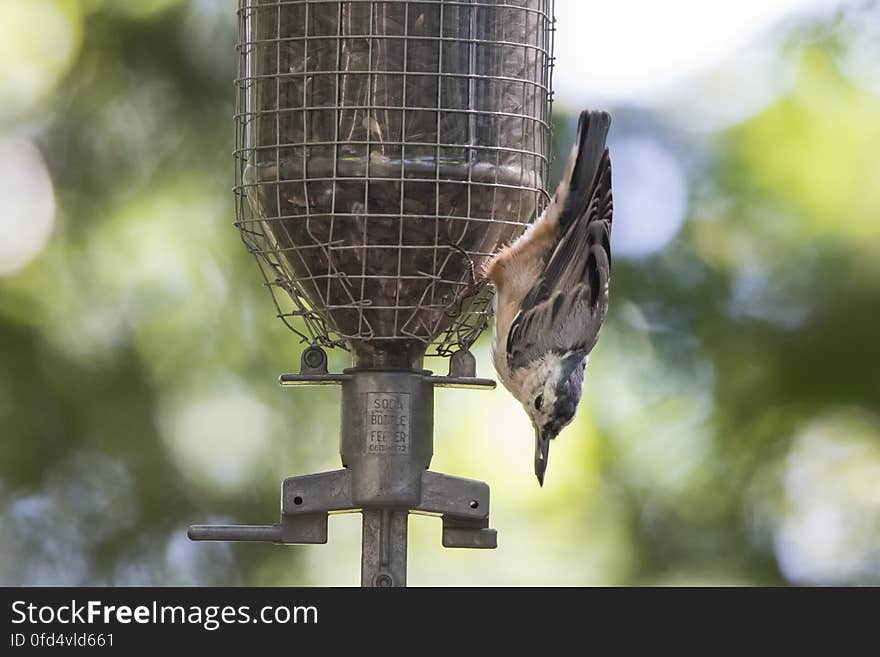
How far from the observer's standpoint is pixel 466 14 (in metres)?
4.40

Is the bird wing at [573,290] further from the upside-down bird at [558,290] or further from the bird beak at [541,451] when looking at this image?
the bird beak at [541,451]

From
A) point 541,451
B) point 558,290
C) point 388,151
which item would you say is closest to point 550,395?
point 541,451

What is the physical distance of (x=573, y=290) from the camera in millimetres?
4586

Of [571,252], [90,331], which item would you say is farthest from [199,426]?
[571,252]

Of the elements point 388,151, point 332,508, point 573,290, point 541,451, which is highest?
point 388,151

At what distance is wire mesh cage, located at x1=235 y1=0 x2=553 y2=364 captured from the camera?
14.2 ft

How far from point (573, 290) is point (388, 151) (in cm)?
64

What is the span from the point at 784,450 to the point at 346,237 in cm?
292

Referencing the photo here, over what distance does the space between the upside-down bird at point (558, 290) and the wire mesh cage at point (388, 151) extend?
99 mm

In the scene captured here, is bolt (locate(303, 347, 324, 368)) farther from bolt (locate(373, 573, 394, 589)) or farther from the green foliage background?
the green foliage background

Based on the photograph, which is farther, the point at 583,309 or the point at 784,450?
the point at 784,450

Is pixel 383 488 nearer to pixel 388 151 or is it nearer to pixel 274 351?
pixel 388 151
